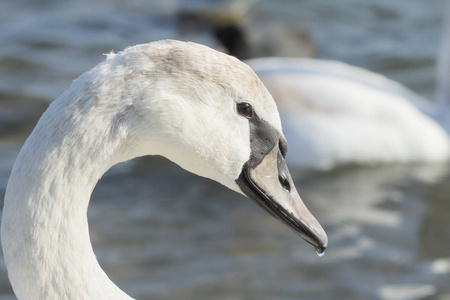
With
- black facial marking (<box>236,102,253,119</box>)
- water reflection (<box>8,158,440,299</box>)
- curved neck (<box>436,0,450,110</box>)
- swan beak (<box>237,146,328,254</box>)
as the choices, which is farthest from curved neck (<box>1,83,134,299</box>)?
curved neck (<box>436,0,450,110</box>)

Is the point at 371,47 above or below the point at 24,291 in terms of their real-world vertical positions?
above

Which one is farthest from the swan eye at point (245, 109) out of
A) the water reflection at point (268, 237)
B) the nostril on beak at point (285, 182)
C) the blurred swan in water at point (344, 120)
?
the blurred swan in water at point (344, 120)

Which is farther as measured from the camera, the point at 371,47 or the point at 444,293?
the point at 371,47

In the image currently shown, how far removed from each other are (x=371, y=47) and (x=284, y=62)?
2.45m

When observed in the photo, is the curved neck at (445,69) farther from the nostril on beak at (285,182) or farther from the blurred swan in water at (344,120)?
the nostril on beak at (285,182)

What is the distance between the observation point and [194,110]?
2.26 meters

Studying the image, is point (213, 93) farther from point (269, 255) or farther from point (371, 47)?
point (371, 47)

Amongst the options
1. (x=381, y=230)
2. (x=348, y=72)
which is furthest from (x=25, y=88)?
(x=381, y=230)

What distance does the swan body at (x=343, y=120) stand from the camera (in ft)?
24.2

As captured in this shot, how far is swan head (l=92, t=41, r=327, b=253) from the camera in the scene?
85.5 inches

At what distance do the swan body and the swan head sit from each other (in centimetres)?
493

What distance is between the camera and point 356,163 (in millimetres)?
7496

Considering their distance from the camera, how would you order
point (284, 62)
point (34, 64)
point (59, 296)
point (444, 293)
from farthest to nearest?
point (34, 64) → point (284, 62) → point (444, 293) → point (59, 296)

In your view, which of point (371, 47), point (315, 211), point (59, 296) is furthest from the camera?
point (371, 47)
